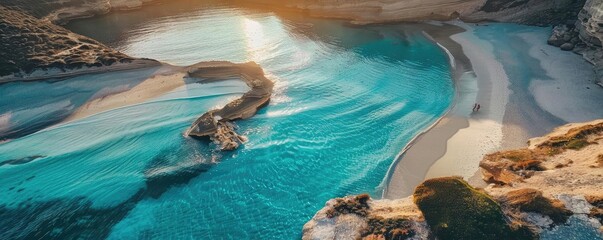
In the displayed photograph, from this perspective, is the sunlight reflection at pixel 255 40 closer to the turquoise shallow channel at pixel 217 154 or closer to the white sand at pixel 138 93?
the turquoise shallow channel at pixel 217 154

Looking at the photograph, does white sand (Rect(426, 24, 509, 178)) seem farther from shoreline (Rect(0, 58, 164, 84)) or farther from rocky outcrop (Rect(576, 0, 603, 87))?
shoreline (Rect(0, 58, 164, 84))

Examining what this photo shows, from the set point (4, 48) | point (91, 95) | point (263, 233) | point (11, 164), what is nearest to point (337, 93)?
point (263, 233)

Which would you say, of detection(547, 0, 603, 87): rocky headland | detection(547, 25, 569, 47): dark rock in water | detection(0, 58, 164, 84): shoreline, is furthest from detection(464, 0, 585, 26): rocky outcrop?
detection(0, 58, 164, 84): shoreline

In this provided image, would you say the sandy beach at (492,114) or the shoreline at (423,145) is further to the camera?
the sandy beach at (492,114)

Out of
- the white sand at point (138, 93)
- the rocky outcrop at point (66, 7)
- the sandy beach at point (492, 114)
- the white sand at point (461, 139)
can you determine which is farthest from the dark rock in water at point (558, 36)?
the rocky outcrop at point (66, 7)

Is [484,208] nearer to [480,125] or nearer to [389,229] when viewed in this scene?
[389,229]

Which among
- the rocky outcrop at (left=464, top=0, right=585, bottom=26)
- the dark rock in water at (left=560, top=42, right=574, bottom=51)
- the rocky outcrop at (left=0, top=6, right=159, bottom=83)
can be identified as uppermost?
the rocky outcrop at (left=0, top=6, right=159, bottom=83)
